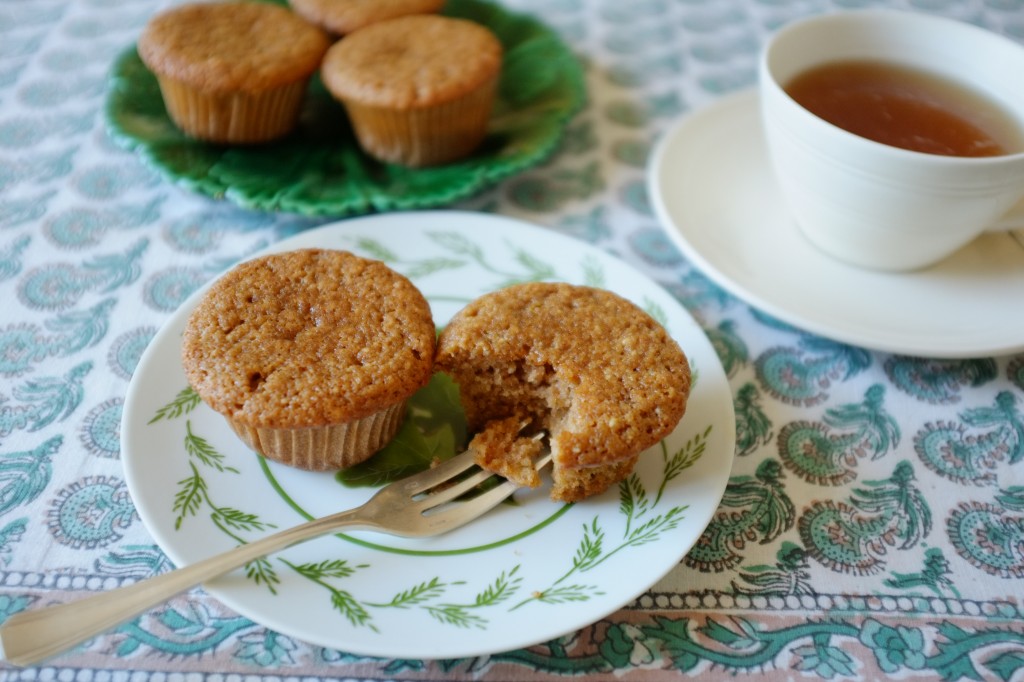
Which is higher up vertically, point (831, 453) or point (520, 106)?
point (520, 106)

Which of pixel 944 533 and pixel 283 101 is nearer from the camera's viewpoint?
pixel 944 533

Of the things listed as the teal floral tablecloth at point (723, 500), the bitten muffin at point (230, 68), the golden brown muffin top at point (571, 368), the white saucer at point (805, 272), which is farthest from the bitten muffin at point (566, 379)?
the bitten muffin at point (230, 68)

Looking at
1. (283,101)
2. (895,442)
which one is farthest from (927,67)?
(283,101)

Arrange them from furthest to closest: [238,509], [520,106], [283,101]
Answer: [520,106], [283,101], [238,509]

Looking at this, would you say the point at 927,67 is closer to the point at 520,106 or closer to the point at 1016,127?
the point at 1016,127

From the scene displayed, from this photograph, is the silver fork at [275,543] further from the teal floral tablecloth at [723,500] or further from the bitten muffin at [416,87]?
the bitten muffin at [416,87]

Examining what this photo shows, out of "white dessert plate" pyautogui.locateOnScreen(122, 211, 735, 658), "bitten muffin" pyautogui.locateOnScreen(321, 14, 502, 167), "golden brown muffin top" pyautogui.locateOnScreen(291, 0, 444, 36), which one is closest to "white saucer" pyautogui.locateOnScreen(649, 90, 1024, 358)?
"white dessert plate" pyautogui.locateOnScreen(122, 211, 735, 658)

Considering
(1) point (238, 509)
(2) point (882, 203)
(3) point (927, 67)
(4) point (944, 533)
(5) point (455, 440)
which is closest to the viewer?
(1) point (238, 509)

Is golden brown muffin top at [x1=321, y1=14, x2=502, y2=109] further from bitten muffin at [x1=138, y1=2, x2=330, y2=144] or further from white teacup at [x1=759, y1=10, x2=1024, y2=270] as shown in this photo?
white teacup at [x1=759, y1=10, x2=1024, y2=270]
